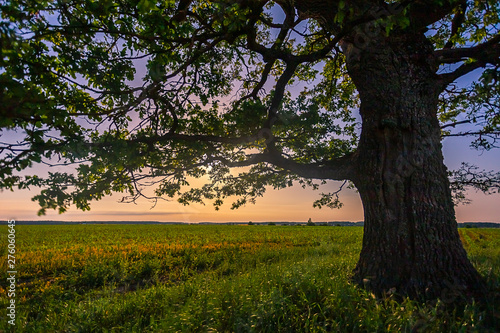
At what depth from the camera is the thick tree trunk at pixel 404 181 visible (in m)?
4.33

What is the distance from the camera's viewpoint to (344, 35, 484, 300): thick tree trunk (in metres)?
4.33

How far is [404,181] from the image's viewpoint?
4664 mm

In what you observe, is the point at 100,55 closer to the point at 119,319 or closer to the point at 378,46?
the point at 119,319

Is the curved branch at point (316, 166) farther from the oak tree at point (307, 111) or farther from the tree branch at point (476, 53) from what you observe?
the tree branch at point (476, 53)

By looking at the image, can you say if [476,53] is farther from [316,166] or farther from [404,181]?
[316,166]

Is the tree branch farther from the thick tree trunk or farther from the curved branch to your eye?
the curved branch

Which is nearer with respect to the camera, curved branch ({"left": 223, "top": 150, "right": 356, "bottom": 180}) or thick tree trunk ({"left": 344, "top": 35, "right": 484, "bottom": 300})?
thick tree trunk ({"left": 344, "top": 35, "right": 484, "bottom": 300})

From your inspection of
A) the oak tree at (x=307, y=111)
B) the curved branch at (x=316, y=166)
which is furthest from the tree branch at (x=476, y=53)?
the curved branch at (x=316, y=166)

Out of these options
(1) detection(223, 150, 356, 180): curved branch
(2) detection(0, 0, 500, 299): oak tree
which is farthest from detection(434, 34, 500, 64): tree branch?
(1) detection(223, 150, 356, 180): curved branch

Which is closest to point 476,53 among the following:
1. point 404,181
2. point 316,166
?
point 404,181

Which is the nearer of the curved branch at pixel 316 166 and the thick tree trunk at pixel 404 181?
the thick tree trunk at pixel 404 181

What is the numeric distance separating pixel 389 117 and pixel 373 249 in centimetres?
256

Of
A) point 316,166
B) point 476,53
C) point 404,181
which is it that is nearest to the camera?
point 404,181

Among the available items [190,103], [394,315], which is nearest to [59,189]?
[190,103]
